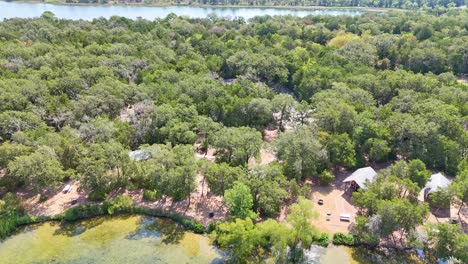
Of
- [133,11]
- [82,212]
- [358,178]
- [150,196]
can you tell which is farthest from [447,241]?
[133,11]

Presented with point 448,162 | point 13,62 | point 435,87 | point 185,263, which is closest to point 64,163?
point 185,263

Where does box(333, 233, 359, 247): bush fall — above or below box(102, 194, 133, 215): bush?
below

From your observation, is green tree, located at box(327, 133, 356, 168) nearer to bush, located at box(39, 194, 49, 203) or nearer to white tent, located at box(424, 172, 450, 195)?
white tent, located at box(424, 172, 450, 195)

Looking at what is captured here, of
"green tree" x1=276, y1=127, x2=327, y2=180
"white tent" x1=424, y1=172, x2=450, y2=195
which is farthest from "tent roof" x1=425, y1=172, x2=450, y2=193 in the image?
"green tree" x1=276, y1=127, x2=327, y2=180

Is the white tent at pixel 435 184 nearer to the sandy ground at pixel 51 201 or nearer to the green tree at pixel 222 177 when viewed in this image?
the green tree at pixel 222 177

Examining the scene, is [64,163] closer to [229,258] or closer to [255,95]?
[229,258]

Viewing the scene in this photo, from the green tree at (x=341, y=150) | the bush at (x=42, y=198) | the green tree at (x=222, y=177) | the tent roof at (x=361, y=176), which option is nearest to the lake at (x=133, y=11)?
the green tree at (x=341, y=150)
